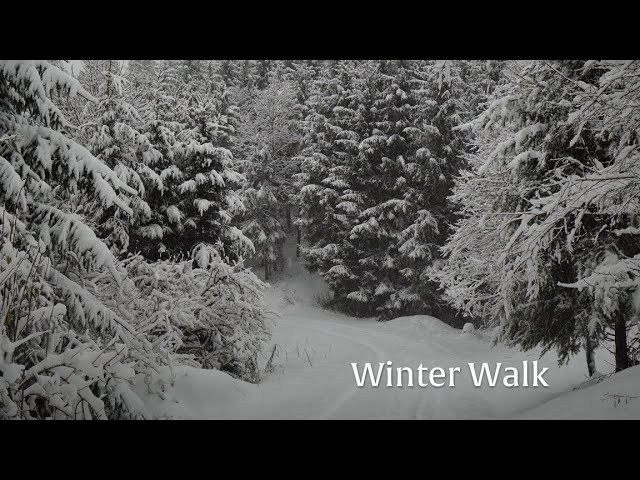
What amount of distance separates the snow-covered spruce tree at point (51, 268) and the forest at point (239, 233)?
0.07 feet

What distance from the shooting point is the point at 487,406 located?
6.03 m

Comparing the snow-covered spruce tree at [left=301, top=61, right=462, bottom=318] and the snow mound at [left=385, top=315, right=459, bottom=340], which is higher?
the snow-covered spruce tree at [left=301, top=61, right=462, bottom=318]

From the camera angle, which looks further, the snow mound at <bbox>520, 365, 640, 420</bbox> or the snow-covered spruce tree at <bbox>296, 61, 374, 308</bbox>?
the snow-covered spruce tree at <bbox>296, 61, 374, 308</bbox>

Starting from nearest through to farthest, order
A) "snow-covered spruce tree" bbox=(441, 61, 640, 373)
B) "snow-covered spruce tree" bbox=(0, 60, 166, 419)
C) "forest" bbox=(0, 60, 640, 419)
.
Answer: "snow-covered spruce tree" bbox=(0, 60, 166, 419)
"forest" bbox=(0, 60, 640, 419)
"snow-covered spruce tree" bbox=(441, 61, 640, 373)

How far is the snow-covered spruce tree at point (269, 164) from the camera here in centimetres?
2870

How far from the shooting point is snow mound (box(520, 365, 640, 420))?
4.34 meters

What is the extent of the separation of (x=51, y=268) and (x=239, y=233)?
30.8 feet

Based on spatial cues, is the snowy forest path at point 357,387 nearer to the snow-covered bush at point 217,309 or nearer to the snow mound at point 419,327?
the snow mound at point 419,327

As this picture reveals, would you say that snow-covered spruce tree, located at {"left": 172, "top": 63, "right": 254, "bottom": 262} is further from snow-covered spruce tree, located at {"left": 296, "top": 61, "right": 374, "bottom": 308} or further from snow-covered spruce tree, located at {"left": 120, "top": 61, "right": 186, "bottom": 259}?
snow-covered spruce tree, located at {"left": 296, "top": 61, "right": 374, "bottom": 308}

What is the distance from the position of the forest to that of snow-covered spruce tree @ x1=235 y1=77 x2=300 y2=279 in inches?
315

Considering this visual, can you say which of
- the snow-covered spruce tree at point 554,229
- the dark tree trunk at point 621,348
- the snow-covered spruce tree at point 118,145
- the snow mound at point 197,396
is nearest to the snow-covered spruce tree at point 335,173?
the snow-covered spruce tree at point 118,145

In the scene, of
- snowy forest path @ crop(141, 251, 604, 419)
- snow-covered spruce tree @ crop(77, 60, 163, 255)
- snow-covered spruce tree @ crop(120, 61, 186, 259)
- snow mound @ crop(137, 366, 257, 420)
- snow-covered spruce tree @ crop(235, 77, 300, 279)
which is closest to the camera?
snow mound @ crop(137, 366, 257, 420)

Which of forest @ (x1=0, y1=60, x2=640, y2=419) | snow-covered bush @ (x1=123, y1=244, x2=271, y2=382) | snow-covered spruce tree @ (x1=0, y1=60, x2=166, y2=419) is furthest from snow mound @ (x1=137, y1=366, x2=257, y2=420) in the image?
snow-covered bush @ (x1=123, y1=244, x2=271, y2=382)
